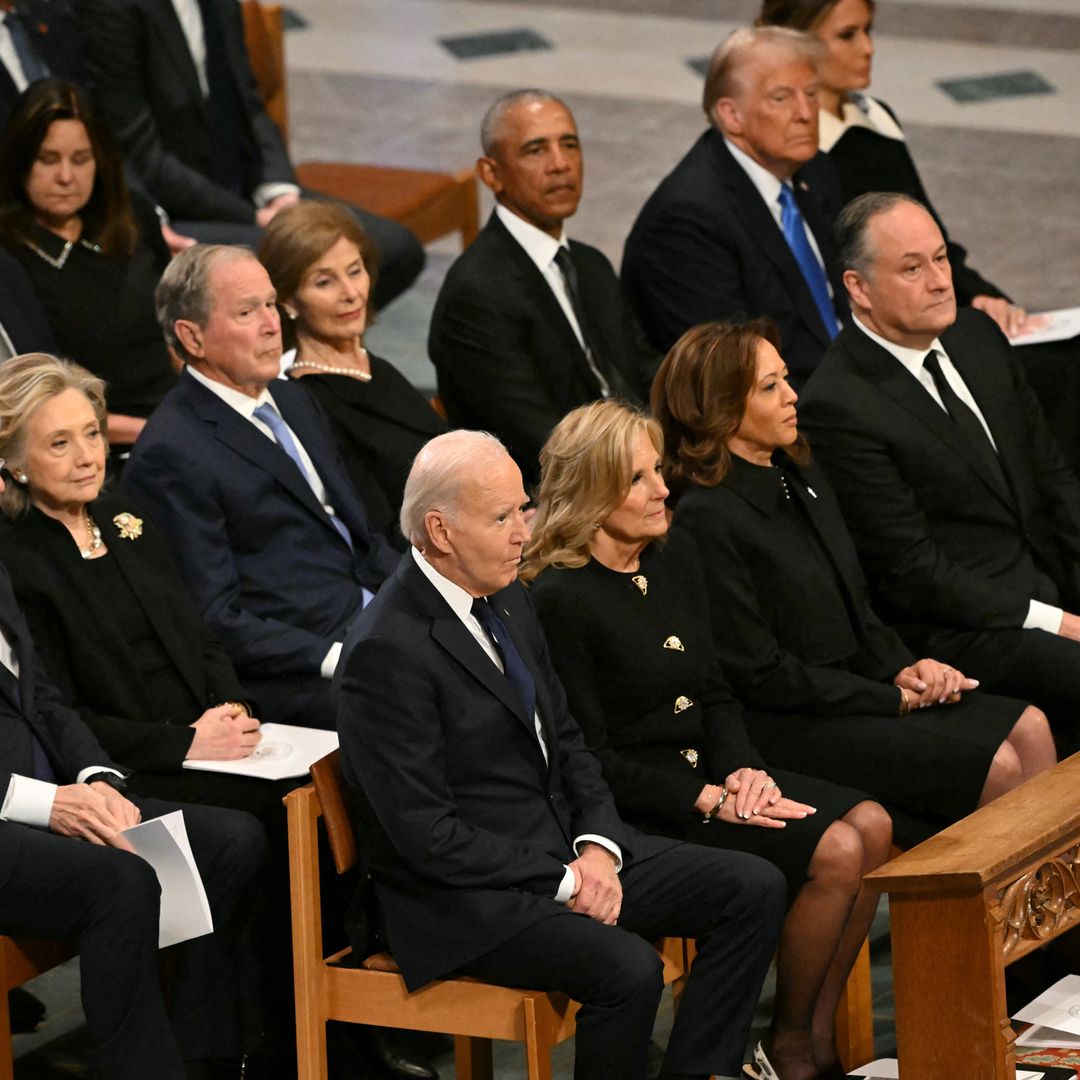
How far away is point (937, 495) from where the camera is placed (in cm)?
450

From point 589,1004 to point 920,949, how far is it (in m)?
0.52

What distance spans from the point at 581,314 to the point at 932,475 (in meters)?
0.98

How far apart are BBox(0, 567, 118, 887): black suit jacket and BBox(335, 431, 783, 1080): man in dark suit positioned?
56cm

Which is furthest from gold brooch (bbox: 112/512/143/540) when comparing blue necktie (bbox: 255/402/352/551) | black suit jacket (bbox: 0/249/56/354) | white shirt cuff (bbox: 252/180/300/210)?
white shirt cuff (bbox: 252/180/300/210)

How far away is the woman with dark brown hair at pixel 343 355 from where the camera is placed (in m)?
4.56

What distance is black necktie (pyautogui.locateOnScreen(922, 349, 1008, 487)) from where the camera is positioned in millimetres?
4562

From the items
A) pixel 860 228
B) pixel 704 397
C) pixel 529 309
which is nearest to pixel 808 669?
pixel 704 397

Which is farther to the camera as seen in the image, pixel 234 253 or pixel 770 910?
pixel 234 253

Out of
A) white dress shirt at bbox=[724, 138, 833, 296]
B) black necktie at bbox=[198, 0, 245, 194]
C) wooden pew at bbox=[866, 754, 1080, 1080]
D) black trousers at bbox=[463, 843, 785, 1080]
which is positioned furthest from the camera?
black necktie at bbox=[198, 0, 245, 194]

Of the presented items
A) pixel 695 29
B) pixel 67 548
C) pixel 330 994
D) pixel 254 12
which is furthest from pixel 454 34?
pixel 330 994

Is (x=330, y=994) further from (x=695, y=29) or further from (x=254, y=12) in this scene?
(x=695, y=29)

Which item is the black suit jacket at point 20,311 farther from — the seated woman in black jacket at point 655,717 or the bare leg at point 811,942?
the bare leg at point 811,942

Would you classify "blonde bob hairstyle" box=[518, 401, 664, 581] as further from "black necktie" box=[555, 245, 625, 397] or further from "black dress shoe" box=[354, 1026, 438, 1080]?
"black necktie" box=[555, 245, 625, 397]

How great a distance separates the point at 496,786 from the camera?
3494 mm
